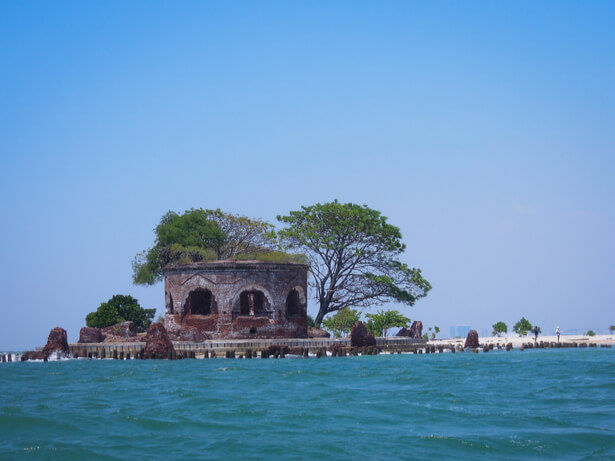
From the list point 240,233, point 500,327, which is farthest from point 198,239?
point 500,327

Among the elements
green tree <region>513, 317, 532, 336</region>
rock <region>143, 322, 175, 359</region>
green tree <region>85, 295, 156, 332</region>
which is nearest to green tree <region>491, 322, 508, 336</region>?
green tree <region>513, 317, 532, 336</region>

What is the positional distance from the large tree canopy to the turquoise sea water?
25.4 meters

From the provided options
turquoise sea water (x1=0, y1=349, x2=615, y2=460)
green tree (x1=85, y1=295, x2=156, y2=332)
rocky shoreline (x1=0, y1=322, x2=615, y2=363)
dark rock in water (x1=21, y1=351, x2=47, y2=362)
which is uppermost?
green tree (x1=85, y1=295, x2=156, y2=332)

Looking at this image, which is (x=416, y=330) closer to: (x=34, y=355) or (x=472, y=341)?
(x=472, y=341)

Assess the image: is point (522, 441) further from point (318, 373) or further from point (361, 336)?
point (361, 336)

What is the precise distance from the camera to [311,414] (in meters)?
18.6

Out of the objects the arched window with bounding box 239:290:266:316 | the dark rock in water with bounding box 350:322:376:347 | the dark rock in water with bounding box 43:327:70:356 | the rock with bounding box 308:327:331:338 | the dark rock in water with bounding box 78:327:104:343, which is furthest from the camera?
the rock with bounding box 308:327:331:338

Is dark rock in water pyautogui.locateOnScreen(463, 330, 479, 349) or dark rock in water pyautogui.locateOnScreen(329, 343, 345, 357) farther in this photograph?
dark rock in water pyautogui.locateOnScreen(463, 330, 479, 349)

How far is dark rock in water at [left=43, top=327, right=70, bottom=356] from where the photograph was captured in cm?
4159

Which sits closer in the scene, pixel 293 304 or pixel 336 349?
pixel 336 349

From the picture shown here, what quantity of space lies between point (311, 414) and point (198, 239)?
39.0 metres

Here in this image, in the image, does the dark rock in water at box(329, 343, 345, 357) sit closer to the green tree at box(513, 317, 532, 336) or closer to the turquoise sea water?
the turquoise sea water

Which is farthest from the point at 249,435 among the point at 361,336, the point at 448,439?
the point at 361,336

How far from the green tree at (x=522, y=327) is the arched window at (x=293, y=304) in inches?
1432
